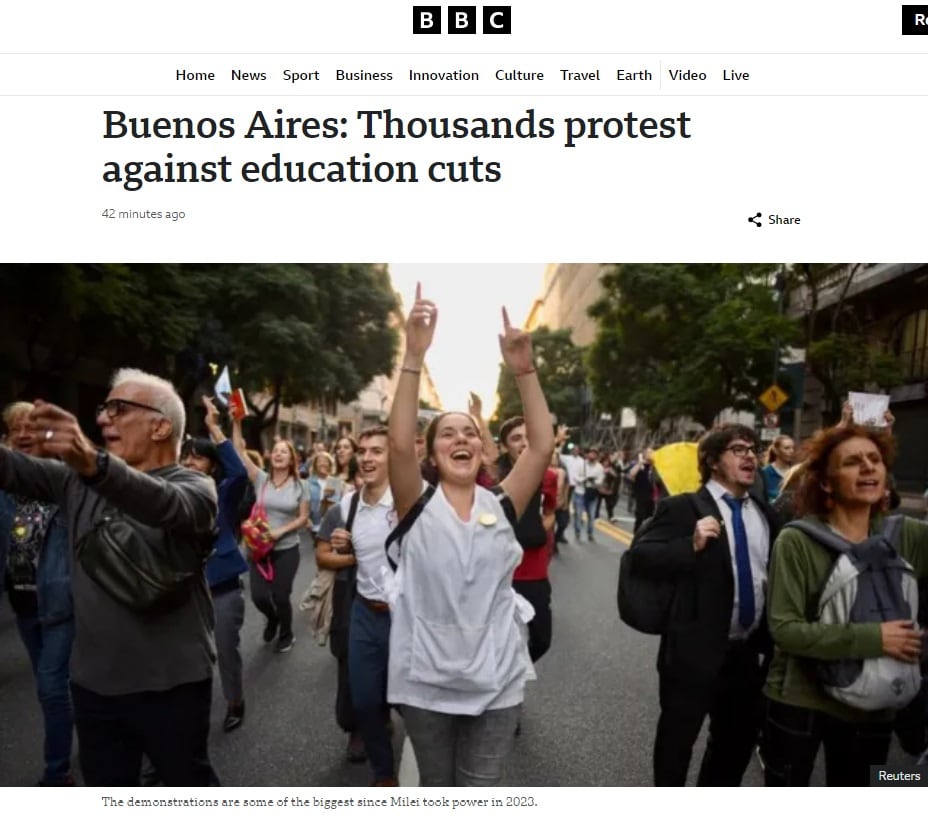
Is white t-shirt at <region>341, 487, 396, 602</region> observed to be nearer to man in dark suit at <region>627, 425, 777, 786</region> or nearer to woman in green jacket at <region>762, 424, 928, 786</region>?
man in dark suit at <region>627, 425, 777, 786</region>

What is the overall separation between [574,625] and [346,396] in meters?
18.6

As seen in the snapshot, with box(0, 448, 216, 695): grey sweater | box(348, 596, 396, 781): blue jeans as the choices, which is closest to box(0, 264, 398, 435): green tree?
box(348, 596, 396, 781): blue jeans

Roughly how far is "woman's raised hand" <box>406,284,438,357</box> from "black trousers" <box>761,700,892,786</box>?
4.97 feet

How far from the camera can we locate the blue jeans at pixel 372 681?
2.90 m

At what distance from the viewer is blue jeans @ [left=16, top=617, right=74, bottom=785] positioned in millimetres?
2920

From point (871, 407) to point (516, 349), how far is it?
1945mm

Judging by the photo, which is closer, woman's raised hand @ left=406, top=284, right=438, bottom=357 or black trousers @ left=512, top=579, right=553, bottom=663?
woman's raised hand @ left=406, top=284, right=438, bottom=357

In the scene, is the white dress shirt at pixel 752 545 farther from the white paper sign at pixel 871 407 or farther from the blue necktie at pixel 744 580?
the white paper sign at pixel 871 407
